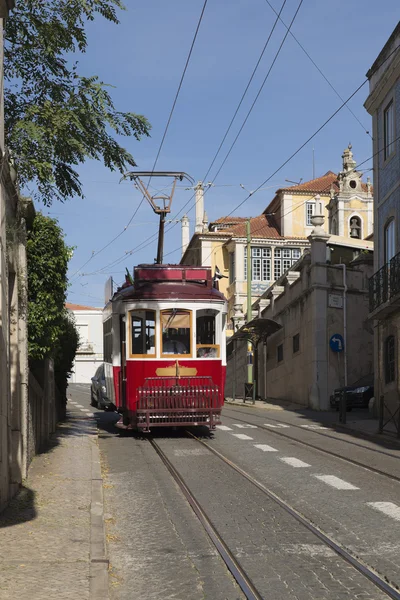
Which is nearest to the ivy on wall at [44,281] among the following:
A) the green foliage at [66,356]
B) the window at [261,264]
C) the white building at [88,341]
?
the green foliage at [66,356]

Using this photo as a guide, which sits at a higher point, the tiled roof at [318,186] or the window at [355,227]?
the tiled roof at [318,186]

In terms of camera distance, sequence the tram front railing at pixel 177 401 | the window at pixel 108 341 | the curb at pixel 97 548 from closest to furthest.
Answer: the curb at pixel 97 548
the tram front railing at pixel 177 401
the window at pixel 108 341

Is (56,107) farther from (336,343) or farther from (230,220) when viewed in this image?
(230,220)

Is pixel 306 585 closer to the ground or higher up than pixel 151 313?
closer to the ground

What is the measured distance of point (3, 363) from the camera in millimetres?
10609

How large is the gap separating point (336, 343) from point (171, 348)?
16.5m

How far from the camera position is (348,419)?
27.8m

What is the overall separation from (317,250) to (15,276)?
23.1m

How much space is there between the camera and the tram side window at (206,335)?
19.6 m

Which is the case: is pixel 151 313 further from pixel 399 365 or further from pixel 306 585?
pixel 306 585

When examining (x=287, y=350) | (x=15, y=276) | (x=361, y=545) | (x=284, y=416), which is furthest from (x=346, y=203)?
(x=361, y=545)

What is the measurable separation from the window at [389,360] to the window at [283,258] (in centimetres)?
3684

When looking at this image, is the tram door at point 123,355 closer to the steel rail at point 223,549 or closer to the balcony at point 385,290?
the steel rail at point 223,549

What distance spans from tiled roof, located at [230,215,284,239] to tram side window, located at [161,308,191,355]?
4498cm
